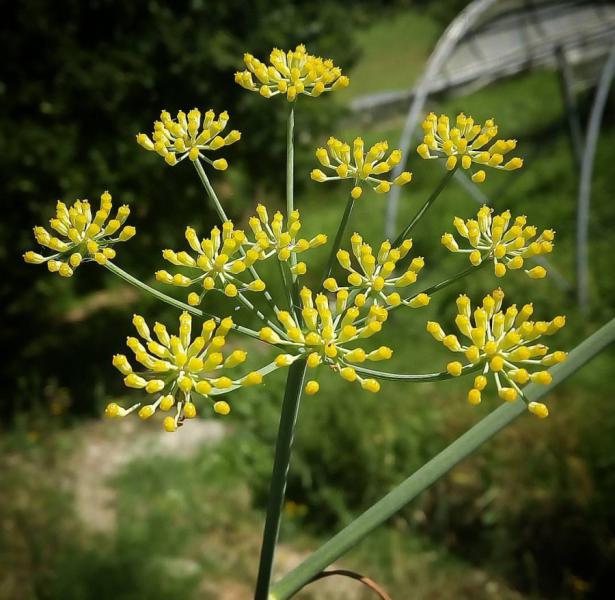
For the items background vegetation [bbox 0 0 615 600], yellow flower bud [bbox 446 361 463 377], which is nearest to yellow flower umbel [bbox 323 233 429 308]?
yellow flower bud [bbox 446 361 463 377]

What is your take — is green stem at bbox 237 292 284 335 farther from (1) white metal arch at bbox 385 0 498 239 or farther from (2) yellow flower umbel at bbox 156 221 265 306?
(1) white metal arch at bbox 385 0 498 239

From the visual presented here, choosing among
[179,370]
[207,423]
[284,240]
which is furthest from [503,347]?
[207,423]

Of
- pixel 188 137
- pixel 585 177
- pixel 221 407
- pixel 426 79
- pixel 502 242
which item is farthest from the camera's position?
pixel 426 79

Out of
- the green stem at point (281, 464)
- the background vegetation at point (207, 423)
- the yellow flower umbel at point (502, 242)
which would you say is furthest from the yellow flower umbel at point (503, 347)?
the background vegetation at point (207, 423)

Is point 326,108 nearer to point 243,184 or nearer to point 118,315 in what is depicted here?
point 243,184

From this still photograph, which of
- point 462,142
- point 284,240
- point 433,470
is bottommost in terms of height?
point 433,470

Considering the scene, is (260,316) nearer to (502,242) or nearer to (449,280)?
(449,280)
